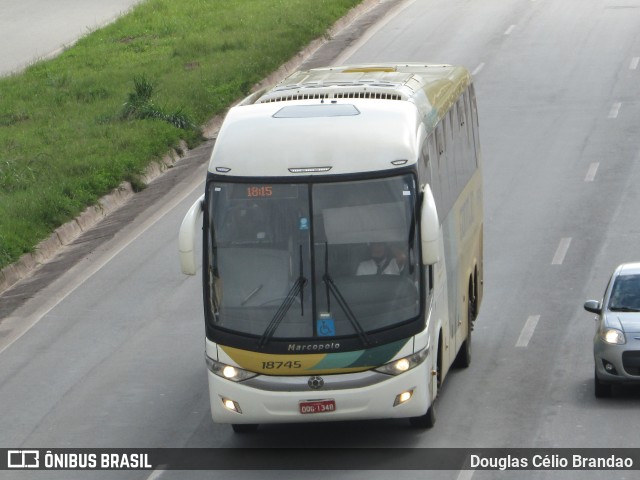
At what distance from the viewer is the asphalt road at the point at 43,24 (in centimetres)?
4444

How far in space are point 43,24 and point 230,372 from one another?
120 feet

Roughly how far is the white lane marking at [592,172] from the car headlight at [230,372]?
14630mm

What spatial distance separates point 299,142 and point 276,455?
324cm

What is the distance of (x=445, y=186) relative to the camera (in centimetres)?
1773

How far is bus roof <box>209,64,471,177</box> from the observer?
15.4 meters

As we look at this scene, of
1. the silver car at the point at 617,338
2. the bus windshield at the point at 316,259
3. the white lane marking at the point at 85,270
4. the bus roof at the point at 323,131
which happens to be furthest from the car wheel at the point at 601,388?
the white lane marking at the point at 85,270

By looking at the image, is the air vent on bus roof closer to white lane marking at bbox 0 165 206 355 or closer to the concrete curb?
white lane marking at bbox 0 165 206 355

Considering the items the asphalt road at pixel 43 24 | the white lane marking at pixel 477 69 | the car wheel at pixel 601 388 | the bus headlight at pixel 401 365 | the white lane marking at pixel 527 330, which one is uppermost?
the bus headlight at pixel 401 365

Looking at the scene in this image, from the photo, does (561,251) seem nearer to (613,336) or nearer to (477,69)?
(613,336)

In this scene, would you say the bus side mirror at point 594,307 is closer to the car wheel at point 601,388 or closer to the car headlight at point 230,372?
the car wheel at point 601,388

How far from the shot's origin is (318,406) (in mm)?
15156

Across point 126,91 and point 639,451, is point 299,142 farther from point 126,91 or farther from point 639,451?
point 126,91

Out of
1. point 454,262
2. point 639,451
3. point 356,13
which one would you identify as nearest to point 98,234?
point 454,262

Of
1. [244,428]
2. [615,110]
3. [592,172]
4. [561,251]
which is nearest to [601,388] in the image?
[244,428]
